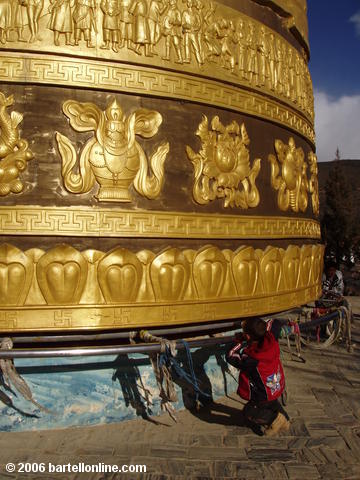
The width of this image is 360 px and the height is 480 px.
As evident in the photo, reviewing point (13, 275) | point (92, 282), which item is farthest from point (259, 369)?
point (13, 275)

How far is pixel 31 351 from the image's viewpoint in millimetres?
3895

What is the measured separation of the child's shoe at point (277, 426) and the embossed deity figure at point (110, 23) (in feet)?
13.4

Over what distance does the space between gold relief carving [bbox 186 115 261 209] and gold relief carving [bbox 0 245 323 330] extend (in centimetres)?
62

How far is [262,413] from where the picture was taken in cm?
446

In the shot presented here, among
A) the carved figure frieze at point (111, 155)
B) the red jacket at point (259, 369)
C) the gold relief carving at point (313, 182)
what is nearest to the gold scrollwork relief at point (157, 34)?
the carved figure frieze at point (111, 155)

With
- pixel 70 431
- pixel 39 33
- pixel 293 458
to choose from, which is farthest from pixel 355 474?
pixel 39 33

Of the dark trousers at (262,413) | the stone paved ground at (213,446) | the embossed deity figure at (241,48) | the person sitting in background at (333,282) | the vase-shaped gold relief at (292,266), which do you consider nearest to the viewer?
the stone paved ground at (213,446)

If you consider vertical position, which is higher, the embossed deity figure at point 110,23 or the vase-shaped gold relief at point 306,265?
the embossed deity figure at point 110,23

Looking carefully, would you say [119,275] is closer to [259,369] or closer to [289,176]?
[259,369]

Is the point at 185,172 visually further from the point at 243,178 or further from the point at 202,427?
the point at 202,427

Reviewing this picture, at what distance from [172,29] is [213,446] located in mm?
4321

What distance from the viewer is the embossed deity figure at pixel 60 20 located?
4.43 m

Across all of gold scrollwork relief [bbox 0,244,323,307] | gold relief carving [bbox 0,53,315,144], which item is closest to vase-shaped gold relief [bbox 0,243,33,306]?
gold scrollwork relief [bbox 0,244,323,307]

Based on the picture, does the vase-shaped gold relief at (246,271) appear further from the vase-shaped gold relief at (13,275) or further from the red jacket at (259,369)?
the vase-shaped gold relief at (13,275)
